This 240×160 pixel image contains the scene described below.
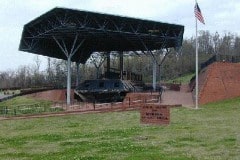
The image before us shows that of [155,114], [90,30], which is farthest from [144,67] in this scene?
[155,114]

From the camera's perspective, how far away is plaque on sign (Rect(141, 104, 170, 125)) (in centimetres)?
1831

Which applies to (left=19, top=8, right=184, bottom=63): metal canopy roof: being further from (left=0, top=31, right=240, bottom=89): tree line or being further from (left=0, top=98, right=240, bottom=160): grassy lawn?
(left=0, top=31, right=240, bottom=89): tree line

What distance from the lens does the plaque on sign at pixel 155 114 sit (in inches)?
721

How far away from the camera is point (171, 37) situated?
190 ft

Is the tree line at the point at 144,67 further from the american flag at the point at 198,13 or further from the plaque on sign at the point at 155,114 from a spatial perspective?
the plaque on sign at the point at 155,114

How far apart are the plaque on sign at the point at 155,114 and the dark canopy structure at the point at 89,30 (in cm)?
3354

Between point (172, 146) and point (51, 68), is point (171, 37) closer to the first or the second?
point (172, 146)

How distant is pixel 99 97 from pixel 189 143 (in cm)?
4502

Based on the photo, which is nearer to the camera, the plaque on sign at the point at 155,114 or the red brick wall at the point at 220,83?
the plaque on sign at the point at 155,114

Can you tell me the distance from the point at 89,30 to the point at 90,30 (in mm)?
145

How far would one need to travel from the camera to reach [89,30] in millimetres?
54000

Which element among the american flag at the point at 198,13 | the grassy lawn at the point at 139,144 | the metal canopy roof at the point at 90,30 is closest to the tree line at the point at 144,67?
the metal canopy roof at the point at 90,30

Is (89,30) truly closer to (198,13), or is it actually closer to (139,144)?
(198,13)

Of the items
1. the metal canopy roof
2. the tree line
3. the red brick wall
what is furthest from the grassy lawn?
the tree line
